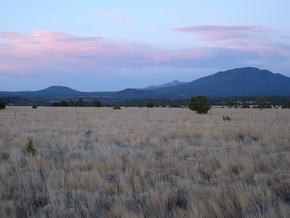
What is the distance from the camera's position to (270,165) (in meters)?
7.87

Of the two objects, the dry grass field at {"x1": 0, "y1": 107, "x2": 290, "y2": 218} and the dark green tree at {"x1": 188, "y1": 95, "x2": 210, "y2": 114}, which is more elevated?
the dark green tree at {"x1": 188, "y1": 95, "x2": 210, "y2": 114}

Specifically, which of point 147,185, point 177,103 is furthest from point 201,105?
point 177,103

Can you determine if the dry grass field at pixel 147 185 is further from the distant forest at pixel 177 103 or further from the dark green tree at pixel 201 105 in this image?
the distant forest at pixel 177 103

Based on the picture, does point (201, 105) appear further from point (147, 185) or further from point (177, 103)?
point (177, 103)

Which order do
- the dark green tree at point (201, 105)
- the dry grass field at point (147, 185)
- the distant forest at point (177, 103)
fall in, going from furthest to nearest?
the distant forest at point (177, 103), the dark green tree at point (201, 105), the dry grass field at point (147, 185)

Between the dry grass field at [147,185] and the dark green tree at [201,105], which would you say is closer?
the dry grass field at [147,185]

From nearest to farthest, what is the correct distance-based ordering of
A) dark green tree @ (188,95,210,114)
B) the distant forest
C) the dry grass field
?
1. the dry grass field
2. dark green tree @ (188,95,210,114)
3. the distant forest

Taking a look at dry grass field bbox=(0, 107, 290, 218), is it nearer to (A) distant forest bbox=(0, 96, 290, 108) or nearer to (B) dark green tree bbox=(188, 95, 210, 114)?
(B) dark green tree bbox=(188, 95, 210, 114)

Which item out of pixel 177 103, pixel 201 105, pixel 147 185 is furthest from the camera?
pixel 177 103

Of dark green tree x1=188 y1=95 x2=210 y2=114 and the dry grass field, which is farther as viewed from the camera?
dark green tree x1=188 y1=95 x2=210 y2=114

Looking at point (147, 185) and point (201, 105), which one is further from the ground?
point (201, 105)

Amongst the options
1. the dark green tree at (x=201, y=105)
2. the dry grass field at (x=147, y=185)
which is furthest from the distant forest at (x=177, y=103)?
the dry grass field at (x=147, y=185)

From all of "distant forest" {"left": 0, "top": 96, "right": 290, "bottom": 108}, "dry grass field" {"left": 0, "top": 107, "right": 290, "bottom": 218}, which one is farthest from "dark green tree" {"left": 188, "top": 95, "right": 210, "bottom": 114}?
"distant forest" {"left": 0, "top": 96, "right": 290, "bottom": 108}

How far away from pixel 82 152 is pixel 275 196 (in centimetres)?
687
